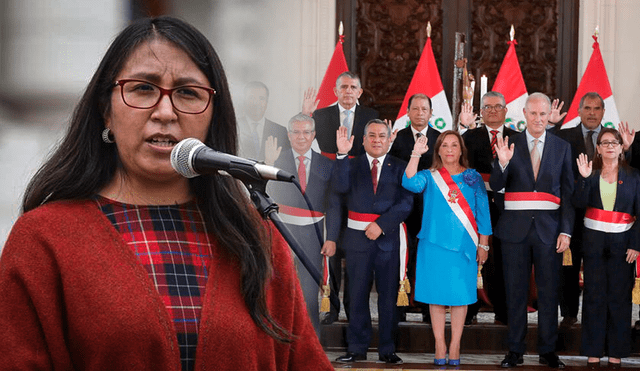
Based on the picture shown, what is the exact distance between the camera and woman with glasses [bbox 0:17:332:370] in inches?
59.3

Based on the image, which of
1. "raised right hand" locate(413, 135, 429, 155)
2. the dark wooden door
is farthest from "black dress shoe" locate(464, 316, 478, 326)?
the dark wooden door

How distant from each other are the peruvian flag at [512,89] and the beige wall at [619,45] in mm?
1273

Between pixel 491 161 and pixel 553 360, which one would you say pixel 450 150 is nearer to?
pixel 491 161

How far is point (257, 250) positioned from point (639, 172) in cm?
475

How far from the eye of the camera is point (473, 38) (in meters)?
9.06

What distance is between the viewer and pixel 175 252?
164 centimetres

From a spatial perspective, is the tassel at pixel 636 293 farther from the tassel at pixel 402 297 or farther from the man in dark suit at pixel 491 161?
the tassel at pixel 402 297

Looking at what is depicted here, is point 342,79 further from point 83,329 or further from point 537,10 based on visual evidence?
point 83,329

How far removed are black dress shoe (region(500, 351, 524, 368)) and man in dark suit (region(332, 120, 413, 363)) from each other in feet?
2.25

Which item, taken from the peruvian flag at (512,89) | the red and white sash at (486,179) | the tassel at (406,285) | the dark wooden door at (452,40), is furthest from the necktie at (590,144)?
the dark wooden door at (452,40)

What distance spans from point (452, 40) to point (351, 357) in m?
4.19

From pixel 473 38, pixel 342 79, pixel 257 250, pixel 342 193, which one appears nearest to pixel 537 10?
pixel 473 38

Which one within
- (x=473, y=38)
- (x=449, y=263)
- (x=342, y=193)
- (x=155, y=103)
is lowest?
(x=449, y=263)

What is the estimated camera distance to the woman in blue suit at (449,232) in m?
Answer: 5.75
